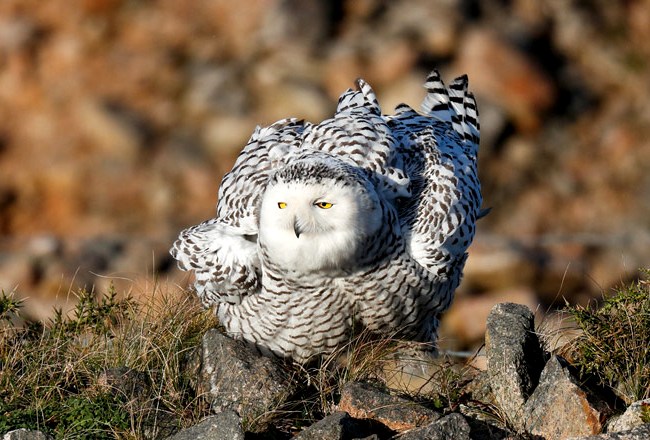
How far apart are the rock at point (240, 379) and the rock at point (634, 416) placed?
1.62 meters

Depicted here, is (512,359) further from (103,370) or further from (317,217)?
(103,370)

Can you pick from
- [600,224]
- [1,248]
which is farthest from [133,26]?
[600,224]

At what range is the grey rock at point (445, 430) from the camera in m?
4.71

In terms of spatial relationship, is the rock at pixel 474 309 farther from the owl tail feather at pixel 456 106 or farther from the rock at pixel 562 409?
the rock at pixel 562 409

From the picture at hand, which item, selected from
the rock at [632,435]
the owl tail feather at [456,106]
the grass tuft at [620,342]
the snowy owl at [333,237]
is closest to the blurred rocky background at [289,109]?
the owl tail feather at [456,106]

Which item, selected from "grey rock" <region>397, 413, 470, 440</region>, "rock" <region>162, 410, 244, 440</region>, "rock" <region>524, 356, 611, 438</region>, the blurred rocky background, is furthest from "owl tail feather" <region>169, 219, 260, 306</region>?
the blurred rocky background

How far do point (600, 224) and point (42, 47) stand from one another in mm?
13677

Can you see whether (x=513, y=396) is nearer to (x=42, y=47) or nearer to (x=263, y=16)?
(x=263, y=16)

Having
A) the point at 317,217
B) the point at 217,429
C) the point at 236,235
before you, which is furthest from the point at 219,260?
the point at 217,429

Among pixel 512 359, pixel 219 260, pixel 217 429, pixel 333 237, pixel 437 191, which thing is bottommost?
pixel 217 429

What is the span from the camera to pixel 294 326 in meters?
6.00

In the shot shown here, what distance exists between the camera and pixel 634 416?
4785 millimetres

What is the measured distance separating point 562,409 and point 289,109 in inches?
721

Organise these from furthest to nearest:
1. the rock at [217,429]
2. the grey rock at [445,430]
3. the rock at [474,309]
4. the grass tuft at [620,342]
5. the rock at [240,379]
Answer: the rock at [474,309] → the rock at [240,379] → the grass tuft at [620,342] → the rock at [217,429] → the grey rock at [445,430]
